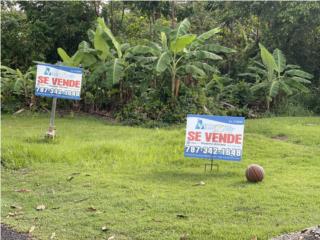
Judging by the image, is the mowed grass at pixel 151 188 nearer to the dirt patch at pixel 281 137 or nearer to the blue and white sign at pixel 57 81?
the dirt patch at pixel 281 137

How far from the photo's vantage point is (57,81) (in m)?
10.9

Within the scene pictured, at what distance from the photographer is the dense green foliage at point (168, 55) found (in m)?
14.7

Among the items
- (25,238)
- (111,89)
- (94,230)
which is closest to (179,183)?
(94,230)

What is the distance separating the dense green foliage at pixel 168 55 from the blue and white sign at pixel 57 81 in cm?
332

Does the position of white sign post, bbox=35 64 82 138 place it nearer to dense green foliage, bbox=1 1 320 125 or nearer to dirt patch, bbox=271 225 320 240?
dense green foliage, bbox=1 1 320 125

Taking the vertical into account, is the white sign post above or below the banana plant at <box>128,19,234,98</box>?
below

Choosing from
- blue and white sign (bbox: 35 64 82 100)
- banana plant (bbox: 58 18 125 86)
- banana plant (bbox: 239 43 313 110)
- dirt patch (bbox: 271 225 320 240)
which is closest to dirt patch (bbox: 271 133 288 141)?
banana plant (bbox: 239 43 313 110)

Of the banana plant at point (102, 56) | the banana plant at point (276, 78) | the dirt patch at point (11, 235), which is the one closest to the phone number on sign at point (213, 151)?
the dirt patch at point (11, 235)

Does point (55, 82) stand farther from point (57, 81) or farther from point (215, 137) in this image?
point (215, 137)

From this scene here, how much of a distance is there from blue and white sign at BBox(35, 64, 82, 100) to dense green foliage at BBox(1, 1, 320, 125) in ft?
10.9

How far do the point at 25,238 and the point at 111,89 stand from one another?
1051 cm

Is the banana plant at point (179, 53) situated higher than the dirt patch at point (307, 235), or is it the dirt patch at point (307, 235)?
the banana plant at point (179, 53)

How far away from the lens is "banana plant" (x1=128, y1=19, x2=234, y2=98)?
13.9 metres

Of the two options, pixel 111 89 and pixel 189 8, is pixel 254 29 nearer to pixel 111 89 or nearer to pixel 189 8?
pixel 189 8
